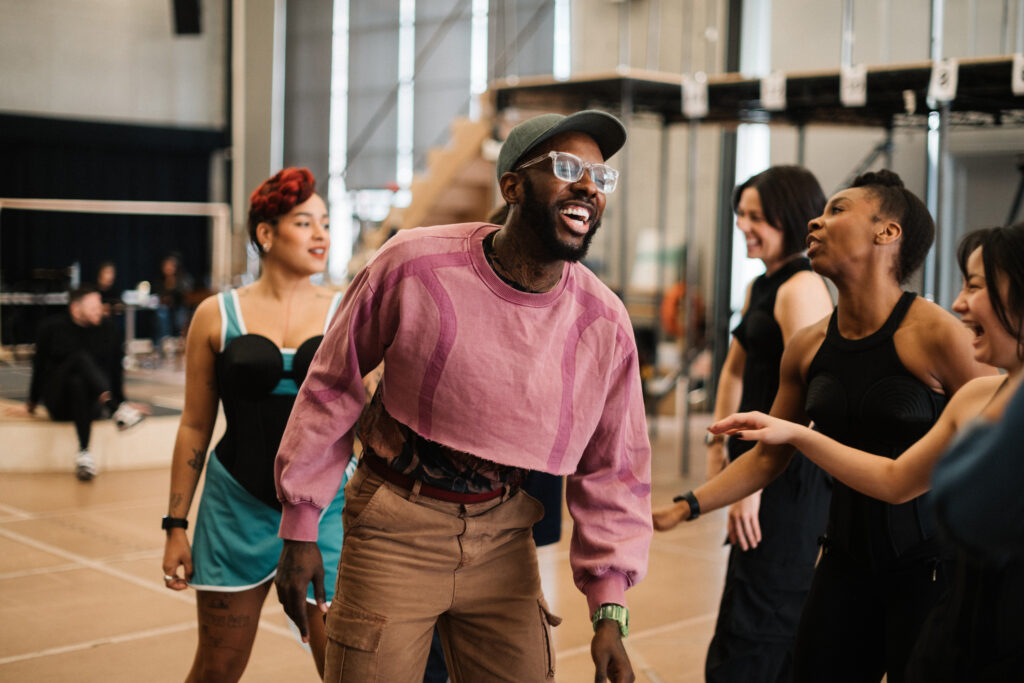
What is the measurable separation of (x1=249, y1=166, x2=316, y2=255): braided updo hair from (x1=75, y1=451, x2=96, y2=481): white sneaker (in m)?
6.00

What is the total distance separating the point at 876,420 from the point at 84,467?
7373 millimetres

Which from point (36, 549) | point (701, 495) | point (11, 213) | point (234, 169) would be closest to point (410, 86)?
point (234, 169)

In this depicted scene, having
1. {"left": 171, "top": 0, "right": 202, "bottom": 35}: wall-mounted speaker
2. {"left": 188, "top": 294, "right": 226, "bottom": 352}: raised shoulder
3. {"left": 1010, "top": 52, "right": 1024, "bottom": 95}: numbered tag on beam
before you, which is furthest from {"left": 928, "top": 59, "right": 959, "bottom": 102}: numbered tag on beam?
{"left": 171, "top": 0, "right": 202, "bottom": 35}: wall-mounted speaker

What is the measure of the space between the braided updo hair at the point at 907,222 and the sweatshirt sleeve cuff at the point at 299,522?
157 cm

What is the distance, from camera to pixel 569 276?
87.0 inches

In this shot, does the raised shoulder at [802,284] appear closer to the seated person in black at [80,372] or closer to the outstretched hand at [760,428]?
the outstretched hand at [760,428]

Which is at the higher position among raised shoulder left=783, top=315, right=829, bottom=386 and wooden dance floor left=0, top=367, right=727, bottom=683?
raised shoulder left=783, top=315, right=829, bottom=386

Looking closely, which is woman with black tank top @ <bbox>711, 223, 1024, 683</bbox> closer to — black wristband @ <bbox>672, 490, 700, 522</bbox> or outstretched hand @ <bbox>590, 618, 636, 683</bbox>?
black wristband @ <bbox>672, 490, 700, 522</bbox>

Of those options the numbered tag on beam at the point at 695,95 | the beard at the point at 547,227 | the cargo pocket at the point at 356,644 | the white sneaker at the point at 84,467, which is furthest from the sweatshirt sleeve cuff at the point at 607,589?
the white sneaker at the point at 84,467

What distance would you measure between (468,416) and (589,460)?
1.07 ft

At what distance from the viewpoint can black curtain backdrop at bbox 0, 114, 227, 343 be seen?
19672 millimetres

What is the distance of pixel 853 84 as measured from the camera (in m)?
7.78

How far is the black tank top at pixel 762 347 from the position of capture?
3533 millimetres

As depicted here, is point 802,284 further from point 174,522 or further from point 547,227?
point 174,522
